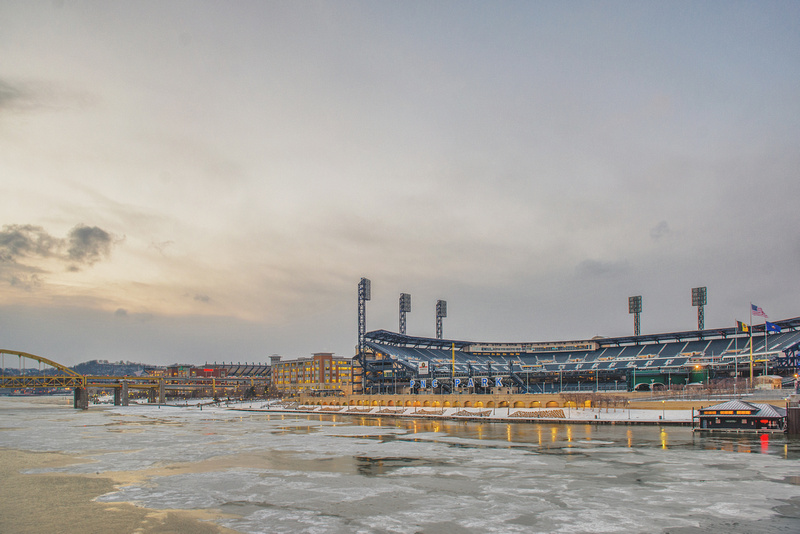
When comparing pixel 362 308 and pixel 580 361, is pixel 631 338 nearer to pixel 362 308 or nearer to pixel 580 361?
pixel 580 361

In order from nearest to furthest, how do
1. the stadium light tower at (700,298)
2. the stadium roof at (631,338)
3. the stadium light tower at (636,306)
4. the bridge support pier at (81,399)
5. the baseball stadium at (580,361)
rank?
the baseball stadium at (580,361)
the stadium roof at (631,338)
the bridge support pier at (81,399)
the stadium light tower at (700,298)
the stadium light tower at (636,306)

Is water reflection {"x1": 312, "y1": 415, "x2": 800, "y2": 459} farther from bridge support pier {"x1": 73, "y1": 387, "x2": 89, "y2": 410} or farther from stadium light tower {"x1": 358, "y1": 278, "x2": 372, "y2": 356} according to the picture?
bridge support pier {"x1": 73, "y1": 387, "x2": 89, "y2": 410}

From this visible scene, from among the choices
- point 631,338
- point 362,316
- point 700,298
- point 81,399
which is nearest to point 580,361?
point 631,338

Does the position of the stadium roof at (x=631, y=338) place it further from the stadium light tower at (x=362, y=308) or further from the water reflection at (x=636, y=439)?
the water reflection at (x=636, y=439)

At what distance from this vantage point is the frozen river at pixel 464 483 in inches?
739

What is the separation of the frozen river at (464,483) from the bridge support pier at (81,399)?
364 ft

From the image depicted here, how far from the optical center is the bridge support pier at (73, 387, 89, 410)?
141 meters

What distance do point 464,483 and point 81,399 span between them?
5879 inches

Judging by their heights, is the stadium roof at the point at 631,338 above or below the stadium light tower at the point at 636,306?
below

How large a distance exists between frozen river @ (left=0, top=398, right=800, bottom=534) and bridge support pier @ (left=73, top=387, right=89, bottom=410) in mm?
110906

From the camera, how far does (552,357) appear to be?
162 meters

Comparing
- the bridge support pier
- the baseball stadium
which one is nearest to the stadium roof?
the baseball stadium

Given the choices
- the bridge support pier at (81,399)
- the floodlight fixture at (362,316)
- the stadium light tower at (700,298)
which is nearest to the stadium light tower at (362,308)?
the floodlight fixture at (362,316)

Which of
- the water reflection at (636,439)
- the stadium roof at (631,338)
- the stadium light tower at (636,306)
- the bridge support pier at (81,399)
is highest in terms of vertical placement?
the stadium light tower at (636,306)
